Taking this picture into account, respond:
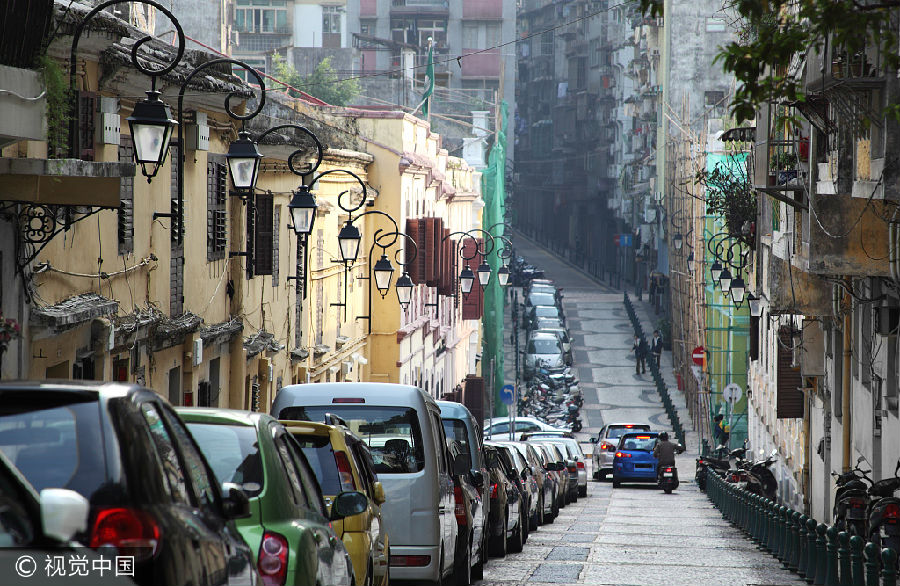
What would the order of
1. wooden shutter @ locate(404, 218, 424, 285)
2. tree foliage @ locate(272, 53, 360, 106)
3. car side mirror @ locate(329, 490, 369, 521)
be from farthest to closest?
tree foliage @ locate(272, 53, 360, 106) < wooden shutter @ locate(404, 218, 424, 285) < car side mirror @ locate(329, 490, 369, 521)

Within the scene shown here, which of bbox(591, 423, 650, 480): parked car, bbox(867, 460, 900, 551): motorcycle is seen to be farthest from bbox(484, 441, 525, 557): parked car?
bbox(591, 423, 650, 480): parked car

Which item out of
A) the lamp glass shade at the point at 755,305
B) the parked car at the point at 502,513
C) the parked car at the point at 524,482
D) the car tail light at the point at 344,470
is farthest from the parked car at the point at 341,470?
the lamp glass shade at the point at 755,305

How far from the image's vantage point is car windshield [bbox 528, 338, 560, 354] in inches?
2608

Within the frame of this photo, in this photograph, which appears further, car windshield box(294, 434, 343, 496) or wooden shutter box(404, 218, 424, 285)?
wooden shutter box(404, 218, 424, 285)

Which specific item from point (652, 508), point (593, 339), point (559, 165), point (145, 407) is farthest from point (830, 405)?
point (559, 165)

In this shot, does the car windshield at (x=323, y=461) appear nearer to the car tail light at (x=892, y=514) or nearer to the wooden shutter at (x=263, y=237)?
the car tail light at (x=892, y=514)

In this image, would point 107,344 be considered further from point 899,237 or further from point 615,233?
point 615,233

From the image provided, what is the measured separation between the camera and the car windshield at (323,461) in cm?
944

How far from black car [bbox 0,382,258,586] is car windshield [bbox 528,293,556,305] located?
241 ft

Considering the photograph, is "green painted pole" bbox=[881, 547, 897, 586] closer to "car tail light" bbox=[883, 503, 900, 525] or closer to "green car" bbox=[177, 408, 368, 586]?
"car tail light" bbox=[883, 503, 900, 525]

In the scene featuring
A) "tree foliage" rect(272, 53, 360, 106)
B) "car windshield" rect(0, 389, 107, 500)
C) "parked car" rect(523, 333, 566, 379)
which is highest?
"tree foliage" rect(272, 53, 360, 106)

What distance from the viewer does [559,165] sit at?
12769cm

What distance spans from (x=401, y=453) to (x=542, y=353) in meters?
54.9

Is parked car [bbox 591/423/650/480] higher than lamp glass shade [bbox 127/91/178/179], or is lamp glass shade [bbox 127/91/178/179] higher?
lamp glass shade [bbox 127/91/178/179]
